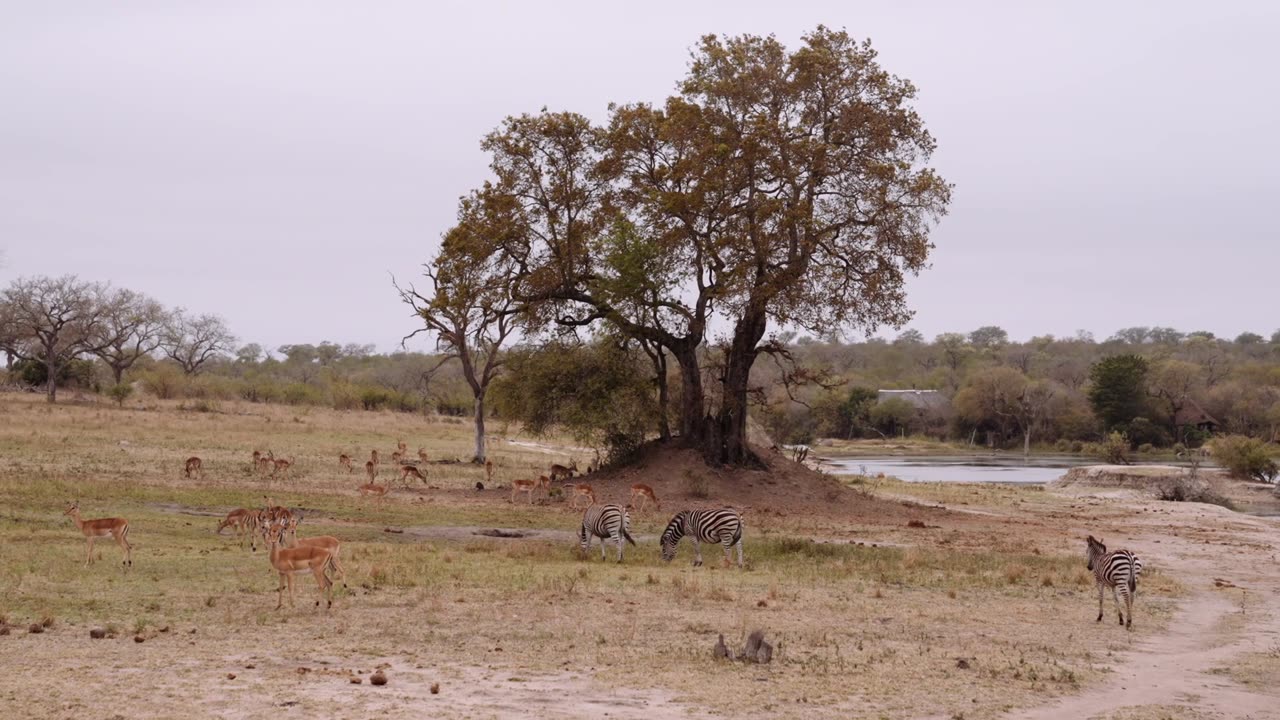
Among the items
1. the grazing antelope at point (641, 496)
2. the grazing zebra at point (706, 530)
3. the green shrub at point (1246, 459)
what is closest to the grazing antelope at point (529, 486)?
the grazing antelope at point (641, 496)

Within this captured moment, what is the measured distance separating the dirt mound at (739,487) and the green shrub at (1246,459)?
26042 mm

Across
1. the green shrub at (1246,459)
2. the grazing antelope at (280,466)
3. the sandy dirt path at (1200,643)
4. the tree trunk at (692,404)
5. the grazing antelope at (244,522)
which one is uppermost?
the tree trunk at (692,404)

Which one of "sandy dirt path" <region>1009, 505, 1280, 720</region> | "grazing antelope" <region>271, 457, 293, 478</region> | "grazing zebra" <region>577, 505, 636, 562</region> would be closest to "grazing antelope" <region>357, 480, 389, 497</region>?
"grazing antelope" <region>271, 457, 293, 478</region>

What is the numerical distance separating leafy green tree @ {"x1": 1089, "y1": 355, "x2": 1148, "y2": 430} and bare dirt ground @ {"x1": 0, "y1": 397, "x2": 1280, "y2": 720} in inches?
2400

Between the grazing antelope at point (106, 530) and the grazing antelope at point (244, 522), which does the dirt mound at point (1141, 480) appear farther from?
the grazing antelope at point (106, 530)

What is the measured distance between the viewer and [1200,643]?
16.3 metres

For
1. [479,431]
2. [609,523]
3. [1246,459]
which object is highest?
[479,431]

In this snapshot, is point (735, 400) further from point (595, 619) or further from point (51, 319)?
point (51, 319)

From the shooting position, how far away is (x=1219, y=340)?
18600cm

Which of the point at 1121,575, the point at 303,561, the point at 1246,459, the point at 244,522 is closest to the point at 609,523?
the point at 244,522

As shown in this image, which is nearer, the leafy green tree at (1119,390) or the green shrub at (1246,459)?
the green shrub at (1246,459)

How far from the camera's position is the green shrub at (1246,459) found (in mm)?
54969

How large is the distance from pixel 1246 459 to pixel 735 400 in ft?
99.9

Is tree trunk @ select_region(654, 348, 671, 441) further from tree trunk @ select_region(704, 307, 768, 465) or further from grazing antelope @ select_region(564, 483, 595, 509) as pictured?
grazing antelope @ select_region(564, 483, 595, 509)
